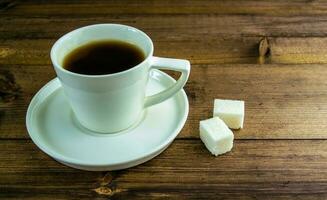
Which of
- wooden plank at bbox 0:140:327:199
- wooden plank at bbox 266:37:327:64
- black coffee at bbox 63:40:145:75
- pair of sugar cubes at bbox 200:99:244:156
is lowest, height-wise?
wooden plank at bbox 0:140:327:199

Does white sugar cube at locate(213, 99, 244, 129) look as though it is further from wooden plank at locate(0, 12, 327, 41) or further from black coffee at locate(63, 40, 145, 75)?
wooden plank at locate(0, 12, 327, 41)

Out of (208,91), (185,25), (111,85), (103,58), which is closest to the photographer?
(111,85)

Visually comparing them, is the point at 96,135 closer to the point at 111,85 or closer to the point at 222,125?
the point at 111,85

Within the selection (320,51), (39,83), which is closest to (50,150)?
(39,83)

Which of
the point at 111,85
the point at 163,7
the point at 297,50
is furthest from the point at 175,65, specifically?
the point at 163,7

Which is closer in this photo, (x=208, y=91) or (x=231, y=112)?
(x=231, y=112)

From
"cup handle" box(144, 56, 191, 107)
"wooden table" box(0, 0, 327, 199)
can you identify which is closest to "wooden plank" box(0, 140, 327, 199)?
"wooden table" box(0, 0, 327, 199)

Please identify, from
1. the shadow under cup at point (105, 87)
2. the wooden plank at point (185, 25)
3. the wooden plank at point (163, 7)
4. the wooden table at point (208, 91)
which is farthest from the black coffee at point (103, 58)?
the wooden plank at point (163, 7)
